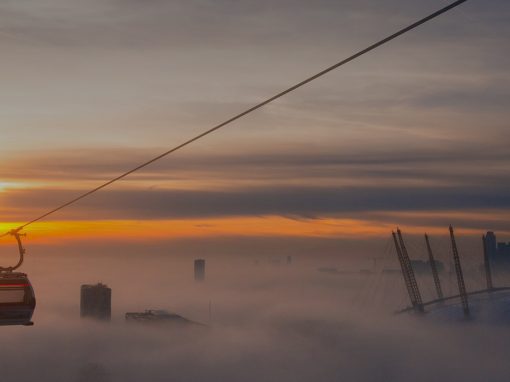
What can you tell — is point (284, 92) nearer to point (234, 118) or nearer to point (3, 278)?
point (234, 118)

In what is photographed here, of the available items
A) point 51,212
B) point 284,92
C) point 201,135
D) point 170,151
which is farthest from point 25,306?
point 284,92

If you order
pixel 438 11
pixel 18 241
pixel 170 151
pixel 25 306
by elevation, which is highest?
pixel 438 11

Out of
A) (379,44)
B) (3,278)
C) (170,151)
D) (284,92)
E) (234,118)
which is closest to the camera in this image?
(379,44)

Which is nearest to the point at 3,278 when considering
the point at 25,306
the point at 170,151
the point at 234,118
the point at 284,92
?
the point at 25,306

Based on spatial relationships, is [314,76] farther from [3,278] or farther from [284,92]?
[3,278]

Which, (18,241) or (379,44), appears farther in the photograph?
(18,241)

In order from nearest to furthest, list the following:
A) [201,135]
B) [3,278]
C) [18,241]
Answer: [201,135] < [3,278] < [18,241]

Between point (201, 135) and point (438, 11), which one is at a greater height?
point (438, 11)
